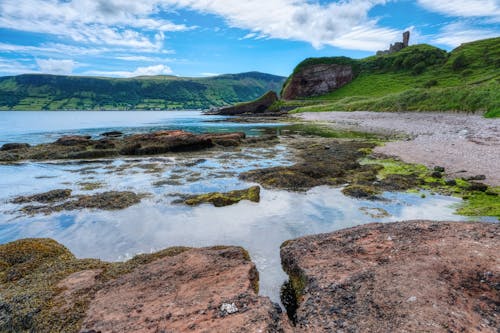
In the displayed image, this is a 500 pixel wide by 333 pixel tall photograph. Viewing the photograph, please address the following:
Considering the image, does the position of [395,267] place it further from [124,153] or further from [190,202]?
[124,153]

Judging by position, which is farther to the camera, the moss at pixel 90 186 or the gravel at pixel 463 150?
the gravel at pixel 463 150

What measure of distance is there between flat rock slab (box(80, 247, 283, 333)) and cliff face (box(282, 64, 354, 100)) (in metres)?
131

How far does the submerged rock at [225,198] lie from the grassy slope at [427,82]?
4006 cm

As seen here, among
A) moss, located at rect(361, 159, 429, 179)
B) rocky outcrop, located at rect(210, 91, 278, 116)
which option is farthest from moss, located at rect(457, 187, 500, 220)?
rocky outcrop, located at rect(210, 91, 278, 116)

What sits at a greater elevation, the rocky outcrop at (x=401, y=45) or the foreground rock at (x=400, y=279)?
the rocky outcrop at (x=401, y=45)

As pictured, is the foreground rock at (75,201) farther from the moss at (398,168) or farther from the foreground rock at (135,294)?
the moss at (398,168)

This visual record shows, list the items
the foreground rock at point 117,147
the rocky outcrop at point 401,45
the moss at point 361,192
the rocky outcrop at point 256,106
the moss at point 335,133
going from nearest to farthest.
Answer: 1. the moss at point 361,192
2. the foreground rock at point 117,147
3. the moss at point 335,133
4. the rocky outcrop at point 256,106
5. the rocky outcrop at point 401,45

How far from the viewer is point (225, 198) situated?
1345 cm

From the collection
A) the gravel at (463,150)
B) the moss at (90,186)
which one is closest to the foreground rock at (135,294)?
the moss at (90,186)

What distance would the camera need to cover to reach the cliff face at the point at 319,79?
130500 millimetres

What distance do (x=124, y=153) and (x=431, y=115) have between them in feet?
157

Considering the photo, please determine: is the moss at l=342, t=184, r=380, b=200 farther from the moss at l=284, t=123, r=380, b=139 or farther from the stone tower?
the stone tower

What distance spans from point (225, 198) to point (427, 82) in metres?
96.0

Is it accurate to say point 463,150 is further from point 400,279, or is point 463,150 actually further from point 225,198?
point 400,279
